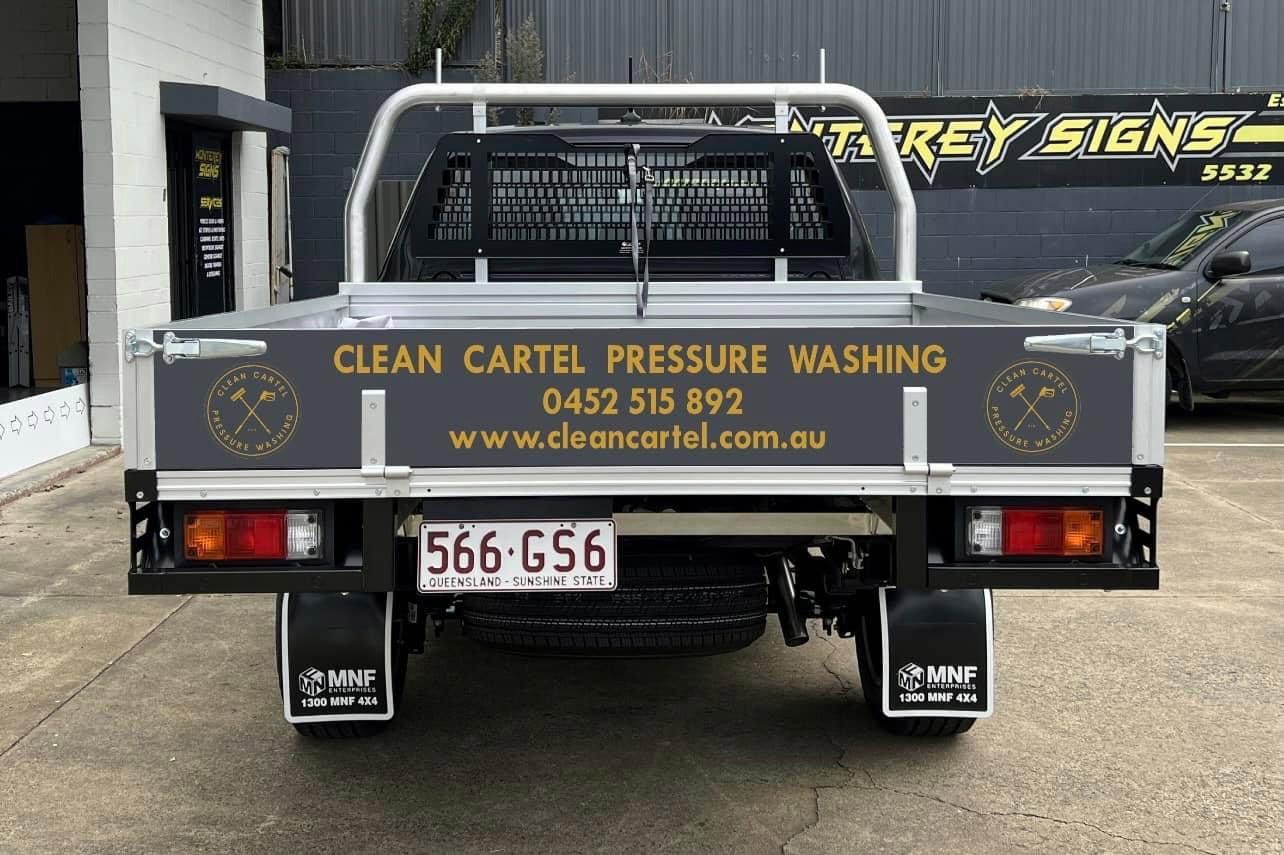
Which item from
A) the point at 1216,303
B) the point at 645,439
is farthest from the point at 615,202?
the point at 1216,303

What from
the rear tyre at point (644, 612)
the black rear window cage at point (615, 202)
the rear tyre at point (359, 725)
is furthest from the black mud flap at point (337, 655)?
the black rear window cage at point (615, 202)

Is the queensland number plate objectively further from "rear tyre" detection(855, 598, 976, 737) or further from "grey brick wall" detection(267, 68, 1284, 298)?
"grey brick wall" detection(267, 68, 1284, 298)

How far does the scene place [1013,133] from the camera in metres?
14.4

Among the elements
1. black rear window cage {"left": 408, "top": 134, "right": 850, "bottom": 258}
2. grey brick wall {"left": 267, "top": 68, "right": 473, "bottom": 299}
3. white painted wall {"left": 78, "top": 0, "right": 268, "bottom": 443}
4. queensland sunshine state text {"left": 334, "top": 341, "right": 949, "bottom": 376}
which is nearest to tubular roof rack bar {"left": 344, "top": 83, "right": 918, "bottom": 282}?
black rear window cage {"left": 408, "top": 134, "right": 850, "bottom": 258}

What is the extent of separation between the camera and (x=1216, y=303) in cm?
1095

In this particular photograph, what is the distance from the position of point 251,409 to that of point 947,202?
11.8 metres

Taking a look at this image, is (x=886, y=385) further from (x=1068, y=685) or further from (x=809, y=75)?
(x=809, y=75)

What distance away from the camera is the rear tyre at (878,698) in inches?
177

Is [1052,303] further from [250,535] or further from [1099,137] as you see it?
[250,535]

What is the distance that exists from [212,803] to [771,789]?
5.07ft

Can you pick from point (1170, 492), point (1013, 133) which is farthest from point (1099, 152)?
point (1170, 492)

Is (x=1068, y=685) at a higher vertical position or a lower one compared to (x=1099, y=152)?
lower

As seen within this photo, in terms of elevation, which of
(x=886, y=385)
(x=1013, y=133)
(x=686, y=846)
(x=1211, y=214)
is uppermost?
(x=1013, y=133)

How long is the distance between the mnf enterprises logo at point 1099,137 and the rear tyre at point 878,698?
33.9 feet
